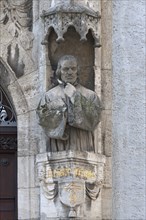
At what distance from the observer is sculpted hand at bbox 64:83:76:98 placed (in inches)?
356

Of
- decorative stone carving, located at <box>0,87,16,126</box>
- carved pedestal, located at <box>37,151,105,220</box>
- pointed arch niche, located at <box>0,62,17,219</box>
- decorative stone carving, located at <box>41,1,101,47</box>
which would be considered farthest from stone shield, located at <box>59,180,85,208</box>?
decorative stone carving, located at <box>41,1,101,47</box>

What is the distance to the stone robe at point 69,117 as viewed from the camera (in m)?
8.95

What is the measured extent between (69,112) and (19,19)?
4.15 feet

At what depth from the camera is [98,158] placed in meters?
9.16

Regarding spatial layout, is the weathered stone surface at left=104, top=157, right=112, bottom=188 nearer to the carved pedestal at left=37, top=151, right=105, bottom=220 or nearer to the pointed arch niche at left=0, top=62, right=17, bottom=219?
the carved pedestal at left=37, top=151, right=105, bottom=220

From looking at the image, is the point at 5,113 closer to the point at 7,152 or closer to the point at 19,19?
the point at 7,152

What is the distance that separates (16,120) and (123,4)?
59.6 inches

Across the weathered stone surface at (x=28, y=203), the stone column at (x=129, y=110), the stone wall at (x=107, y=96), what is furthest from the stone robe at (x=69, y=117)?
the weathered stone surface at (x=28, y=203)

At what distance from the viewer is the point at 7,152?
984cm

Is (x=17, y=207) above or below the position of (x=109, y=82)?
below

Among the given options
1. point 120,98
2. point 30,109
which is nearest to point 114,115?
point 120,98

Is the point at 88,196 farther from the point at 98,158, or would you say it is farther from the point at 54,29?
the point at 54,29

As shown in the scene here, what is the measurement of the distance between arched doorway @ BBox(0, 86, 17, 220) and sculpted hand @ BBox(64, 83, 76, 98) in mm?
846

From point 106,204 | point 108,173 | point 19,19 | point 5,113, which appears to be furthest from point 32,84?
point 106,204
